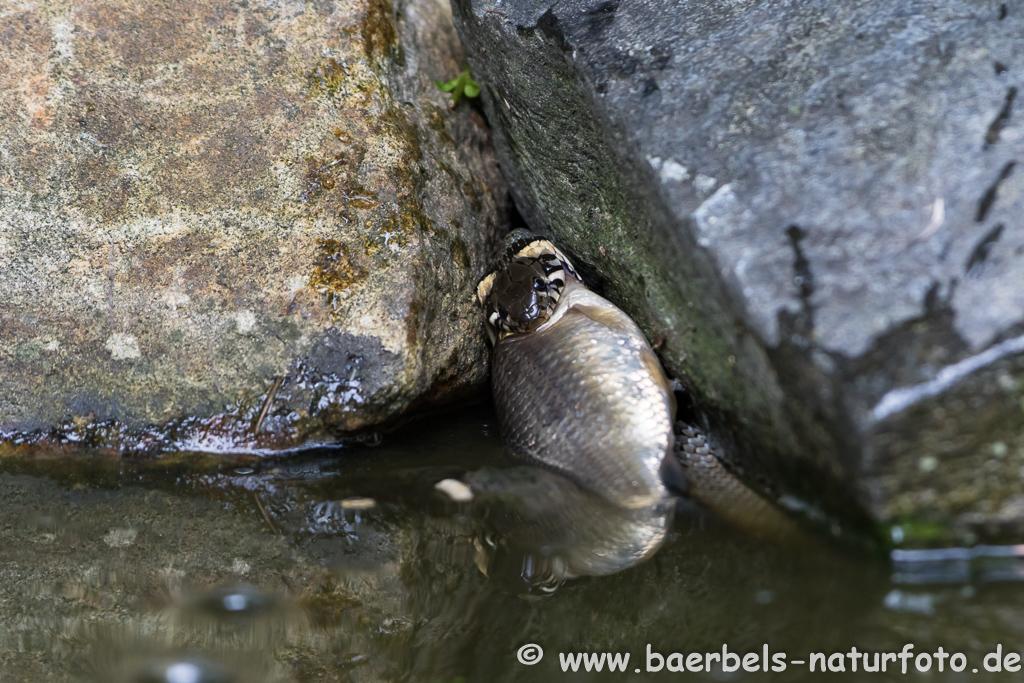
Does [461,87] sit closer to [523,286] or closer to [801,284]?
[523,286]

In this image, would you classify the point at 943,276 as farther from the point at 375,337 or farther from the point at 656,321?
the point at 375,337

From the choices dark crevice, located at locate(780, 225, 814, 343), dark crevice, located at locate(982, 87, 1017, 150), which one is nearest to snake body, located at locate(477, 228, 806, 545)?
dark crevice, located at locate(780, 225, 814, 343)

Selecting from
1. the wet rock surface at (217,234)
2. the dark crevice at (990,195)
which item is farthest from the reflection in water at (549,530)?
the dark crevice at (990,195)

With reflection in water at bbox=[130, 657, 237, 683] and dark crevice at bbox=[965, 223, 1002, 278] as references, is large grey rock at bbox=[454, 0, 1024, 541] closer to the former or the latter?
dark crevice at bbox=[965, 223, 1002, 278]

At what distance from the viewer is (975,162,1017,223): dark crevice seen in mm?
2277

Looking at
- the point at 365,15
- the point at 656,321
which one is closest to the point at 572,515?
the point at 656,321

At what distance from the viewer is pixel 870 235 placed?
7.50 ft

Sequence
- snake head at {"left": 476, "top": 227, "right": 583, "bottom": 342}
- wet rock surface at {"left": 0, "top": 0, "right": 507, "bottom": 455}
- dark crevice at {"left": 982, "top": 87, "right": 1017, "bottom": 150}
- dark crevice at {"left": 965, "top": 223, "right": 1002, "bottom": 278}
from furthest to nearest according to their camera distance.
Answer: snake head at {"left": 476, "top": 227, "right": 583, "bottom": 342}, wet rock surface at {"left": 0, "top": 0, "right": 507, "bottom": 455}, dark crevice at {"left": 982, "top": 87, "right": 1017, "bottom": 150}, dark crevice at {"left": 965, "top": 223, "right": 1002, "bottom": 278}

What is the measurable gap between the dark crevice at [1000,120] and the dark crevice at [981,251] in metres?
0.33

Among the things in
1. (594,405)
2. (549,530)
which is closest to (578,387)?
(594,405)

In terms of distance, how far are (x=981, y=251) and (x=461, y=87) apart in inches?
106

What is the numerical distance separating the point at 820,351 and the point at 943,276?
Answer: 435mm

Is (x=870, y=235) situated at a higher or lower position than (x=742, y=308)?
higher

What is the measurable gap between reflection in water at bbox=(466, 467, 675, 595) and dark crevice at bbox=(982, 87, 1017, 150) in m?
1.58
